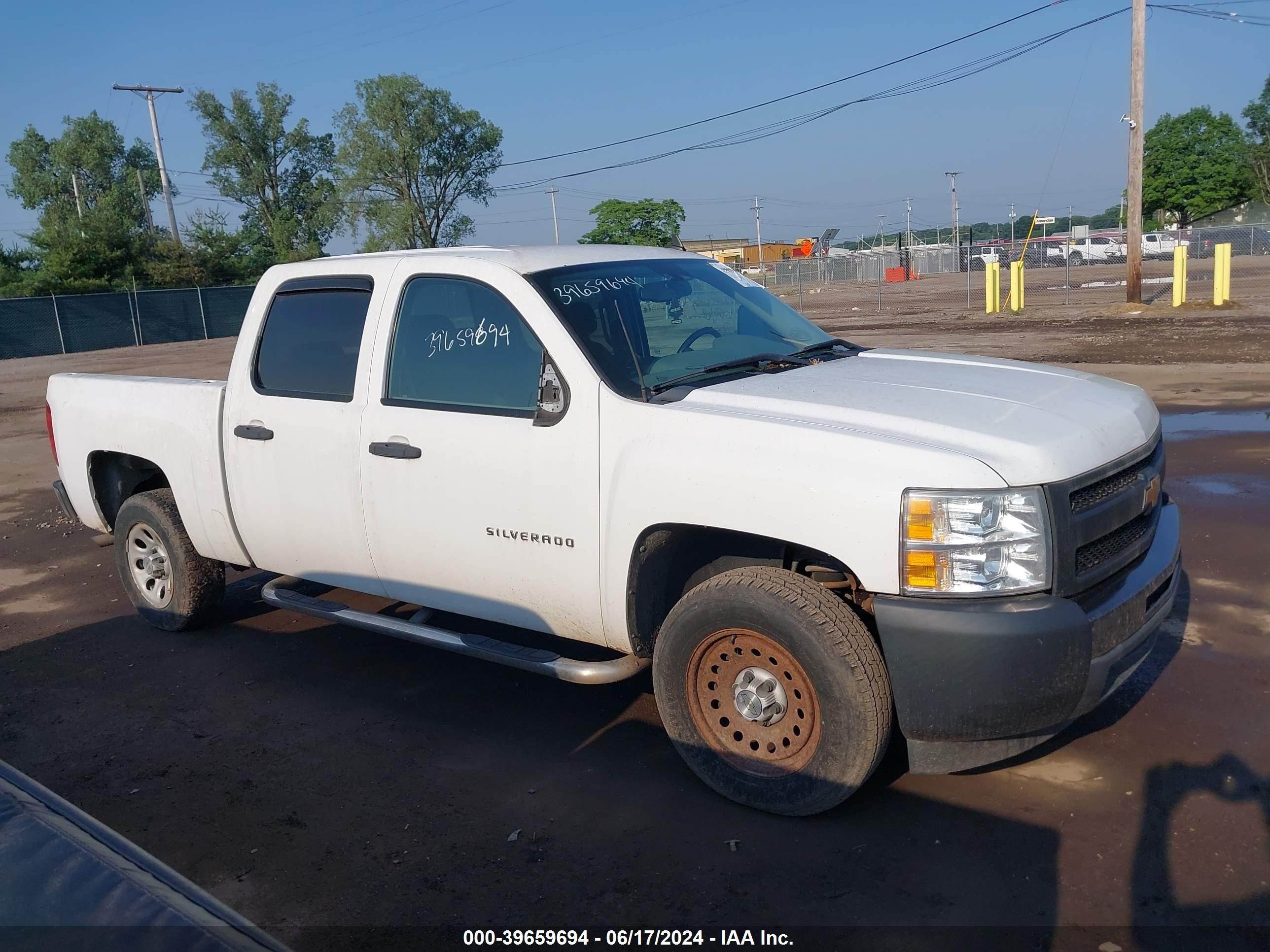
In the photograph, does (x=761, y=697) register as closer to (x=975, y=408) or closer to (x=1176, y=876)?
(x=975, y=408)

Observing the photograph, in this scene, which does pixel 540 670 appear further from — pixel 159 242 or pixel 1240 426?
pixel 159 242

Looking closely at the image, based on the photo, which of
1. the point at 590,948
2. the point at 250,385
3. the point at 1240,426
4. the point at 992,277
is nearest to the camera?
the point at 590,948

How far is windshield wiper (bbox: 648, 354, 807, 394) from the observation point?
405 centimetres

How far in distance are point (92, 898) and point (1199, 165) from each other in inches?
3401

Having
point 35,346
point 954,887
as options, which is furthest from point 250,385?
point 35,346

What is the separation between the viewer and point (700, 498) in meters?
3.63

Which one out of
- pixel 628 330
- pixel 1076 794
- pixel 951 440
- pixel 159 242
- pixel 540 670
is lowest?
pixel 1076 794

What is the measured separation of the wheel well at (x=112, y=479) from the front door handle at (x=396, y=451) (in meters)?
2.42

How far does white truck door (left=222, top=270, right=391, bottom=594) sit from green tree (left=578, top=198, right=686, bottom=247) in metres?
31.0

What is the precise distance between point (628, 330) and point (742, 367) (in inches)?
19.5

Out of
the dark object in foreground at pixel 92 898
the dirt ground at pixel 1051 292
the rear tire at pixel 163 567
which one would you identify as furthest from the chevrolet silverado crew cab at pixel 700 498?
the dirt ground at pixel 1051 292

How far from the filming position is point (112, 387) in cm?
598

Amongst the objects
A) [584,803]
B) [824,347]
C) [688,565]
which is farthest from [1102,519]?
[584,803]

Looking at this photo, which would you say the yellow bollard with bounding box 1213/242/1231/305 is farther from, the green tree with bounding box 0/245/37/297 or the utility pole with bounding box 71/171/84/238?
the utility pole with bounding box 71/171/84/238
